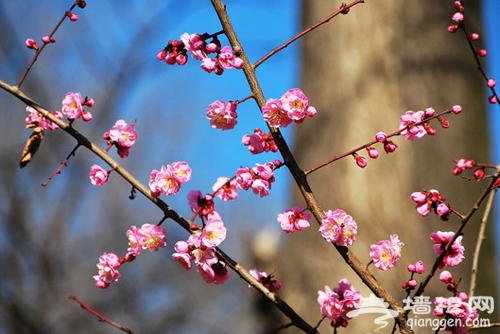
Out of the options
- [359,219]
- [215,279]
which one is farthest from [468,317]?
[359,219]

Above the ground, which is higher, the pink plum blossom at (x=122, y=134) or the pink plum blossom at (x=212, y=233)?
the pink plum blossom at (x=122, y=134)

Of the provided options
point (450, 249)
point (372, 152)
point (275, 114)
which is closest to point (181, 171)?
point (275, 114)

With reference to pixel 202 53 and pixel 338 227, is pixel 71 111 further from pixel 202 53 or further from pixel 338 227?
pixel 338 227

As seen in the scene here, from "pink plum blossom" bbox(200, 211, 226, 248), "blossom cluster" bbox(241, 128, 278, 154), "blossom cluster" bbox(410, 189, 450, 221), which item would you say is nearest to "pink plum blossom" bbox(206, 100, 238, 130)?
"blossom cluster" bbox(241, 128, 278, 154)

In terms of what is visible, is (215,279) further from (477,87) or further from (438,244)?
(477,87)

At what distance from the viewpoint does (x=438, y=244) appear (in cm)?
80

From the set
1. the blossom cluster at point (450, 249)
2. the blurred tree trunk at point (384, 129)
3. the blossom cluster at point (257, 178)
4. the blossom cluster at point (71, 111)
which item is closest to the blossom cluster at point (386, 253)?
the blossom cluster at point (450, 249)

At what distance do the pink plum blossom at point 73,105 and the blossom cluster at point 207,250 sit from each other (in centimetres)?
21

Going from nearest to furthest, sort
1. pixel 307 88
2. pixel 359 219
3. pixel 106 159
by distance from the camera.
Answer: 1. pixel 106 159
2. pixel 359 219
3. pixel 307 88

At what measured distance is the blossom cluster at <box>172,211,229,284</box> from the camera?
702mm

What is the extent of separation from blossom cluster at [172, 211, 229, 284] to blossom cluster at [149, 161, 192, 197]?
0.06 meters

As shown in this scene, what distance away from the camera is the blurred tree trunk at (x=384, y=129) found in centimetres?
188

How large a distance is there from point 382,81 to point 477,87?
0.33 meters

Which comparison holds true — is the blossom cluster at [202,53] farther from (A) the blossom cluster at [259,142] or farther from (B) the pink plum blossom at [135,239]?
(B) the pink plum blossom at [135,239]
